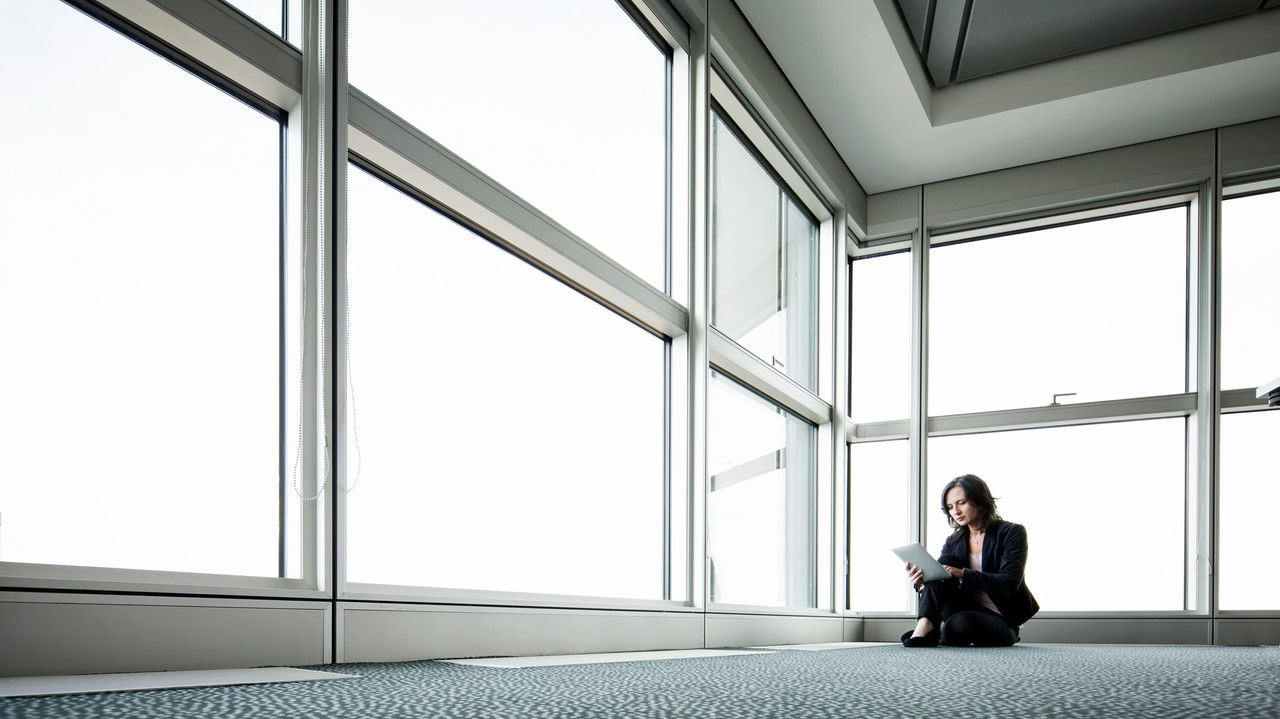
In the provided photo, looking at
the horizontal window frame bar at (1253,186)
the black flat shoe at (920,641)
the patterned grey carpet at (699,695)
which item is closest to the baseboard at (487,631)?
the patterned grey carpet at (699,695)

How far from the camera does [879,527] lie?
522cm

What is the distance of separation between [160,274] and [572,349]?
1371mm

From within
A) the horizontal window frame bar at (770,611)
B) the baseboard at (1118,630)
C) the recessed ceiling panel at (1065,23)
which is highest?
the recessed ceiling panel at (1065,23)

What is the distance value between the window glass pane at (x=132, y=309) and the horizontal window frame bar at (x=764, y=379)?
1.88m

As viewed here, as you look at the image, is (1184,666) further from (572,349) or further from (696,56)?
(696,56)

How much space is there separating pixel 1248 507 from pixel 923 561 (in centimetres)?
201

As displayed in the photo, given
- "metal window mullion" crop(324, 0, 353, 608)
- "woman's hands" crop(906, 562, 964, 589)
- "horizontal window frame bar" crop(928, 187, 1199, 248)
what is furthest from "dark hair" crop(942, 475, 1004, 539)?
"metal window mullion" crop(324, 0, 353, 608)

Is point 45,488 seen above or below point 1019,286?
below

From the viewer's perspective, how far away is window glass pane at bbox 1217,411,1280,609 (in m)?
4.46

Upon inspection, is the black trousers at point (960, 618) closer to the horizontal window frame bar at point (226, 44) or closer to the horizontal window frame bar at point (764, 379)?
the horizontal window frame bar at point (764, 379)

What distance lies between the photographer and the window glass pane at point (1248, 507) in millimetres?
4461

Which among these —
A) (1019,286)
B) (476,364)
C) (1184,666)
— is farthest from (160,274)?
(1019,286)

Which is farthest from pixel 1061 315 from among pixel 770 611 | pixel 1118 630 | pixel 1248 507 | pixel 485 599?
pixel 485 599

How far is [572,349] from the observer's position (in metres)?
2.90
